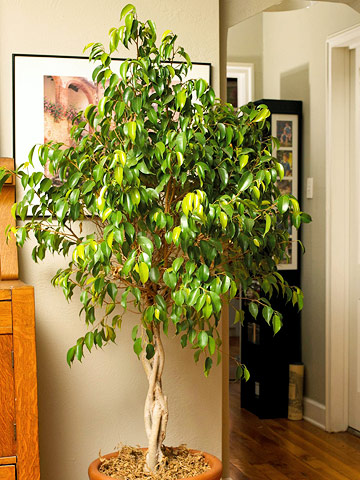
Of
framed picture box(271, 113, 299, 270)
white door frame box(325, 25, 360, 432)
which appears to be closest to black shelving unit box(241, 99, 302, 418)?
framed picture box(271, 113, 299, 270)

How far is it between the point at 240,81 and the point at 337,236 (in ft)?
5.52

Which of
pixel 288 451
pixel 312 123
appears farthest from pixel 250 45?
pixel 288 451

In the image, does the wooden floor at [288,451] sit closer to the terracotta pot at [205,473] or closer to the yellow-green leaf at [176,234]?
the terracotta pot at [205,473]

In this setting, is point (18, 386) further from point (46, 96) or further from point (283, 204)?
point (46, 96)

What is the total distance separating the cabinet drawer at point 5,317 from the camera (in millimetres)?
2086

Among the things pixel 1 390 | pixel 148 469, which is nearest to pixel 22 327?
pixel 1 390

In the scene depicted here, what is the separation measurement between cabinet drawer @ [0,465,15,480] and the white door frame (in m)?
2.46

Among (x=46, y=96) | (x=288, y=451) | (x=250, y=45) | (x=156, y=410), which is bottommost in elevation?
(x=288, y=451)

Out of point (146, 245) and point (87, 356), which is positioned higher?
point (146, 245)

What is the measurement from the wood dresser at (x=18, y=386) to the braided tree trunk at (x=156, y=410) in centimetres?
40

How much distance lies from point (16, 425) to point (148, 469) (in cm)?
49

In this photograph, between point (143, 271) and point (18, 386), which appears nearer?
point (143, 271)

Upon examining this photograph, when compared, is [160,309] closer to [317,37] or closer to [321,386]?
[321,386]

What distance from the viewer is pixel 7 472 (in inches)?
83.3
